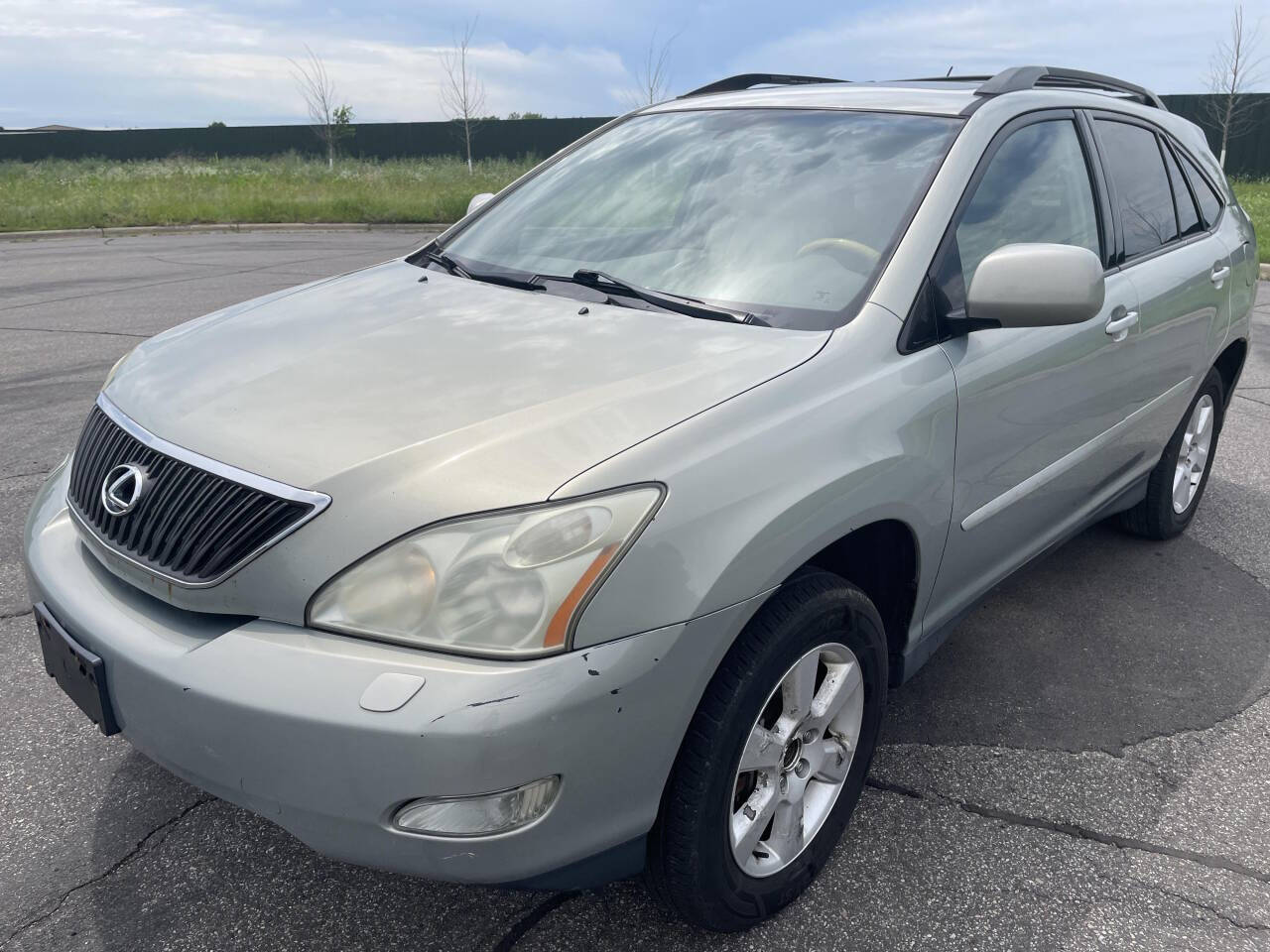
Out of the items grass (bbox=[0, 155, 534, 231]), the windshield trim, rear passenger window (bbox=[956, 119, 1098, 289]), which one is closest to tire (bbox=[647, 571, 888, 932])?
the windshield trim

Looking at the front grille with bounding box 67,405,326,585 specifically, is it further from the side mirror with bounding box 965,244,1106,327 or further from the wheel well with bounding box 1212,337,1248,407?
the wheel well with bounding box 1212,337,1248,407

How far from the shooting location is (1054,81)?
3.54 metres

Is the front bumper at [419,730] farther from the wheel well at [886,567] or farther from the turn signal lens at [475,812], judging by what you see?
the wheel well at [886,567]

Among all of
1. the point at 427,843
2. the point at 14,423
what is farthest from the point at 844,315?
the point at 14,423

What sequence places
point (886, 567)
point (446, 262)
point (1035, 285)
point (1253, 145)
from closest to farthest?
point (1035, 285)
point (886, 567)
point (446, 262)
point (1253, 145)

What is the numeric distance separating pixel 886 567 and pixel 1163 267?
182 cm

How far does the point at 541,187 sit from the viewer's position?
3363 millimetres

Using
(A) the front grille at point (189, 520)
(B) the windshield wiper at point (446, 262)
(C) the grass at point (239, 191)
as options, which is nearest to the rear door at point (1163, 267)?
(B) the windshield wiper at point (446, 262)

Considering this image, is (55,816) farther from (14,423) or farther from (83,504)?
(14,423)

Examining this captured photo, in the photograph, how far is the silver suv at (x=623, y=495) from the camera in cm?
167

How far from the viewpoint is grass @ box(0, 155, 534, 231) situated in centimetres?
1783

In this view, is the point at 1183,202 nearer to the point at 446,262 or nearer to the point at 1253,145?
the point at 446,262

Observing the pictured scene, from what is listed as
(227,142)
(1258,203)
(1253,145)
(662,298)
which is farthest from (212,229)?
(1253,145)

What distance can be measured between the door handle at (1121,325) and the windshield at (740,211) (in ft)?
2.62
